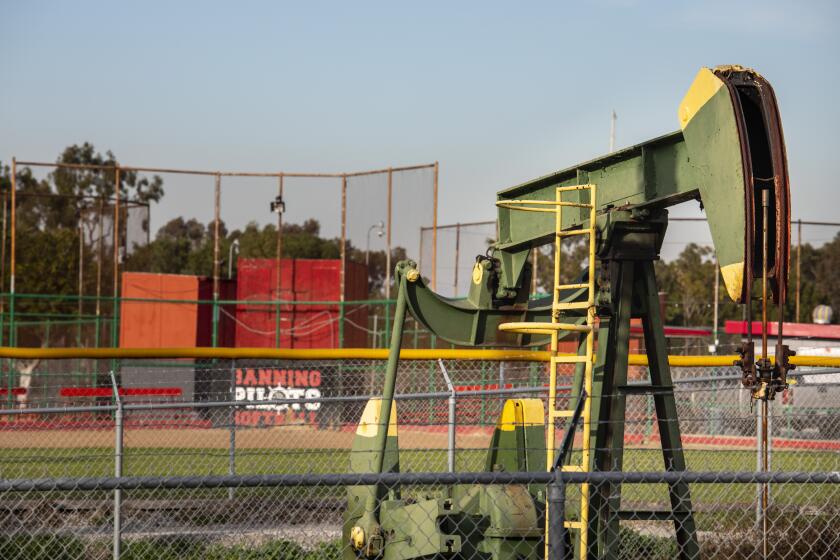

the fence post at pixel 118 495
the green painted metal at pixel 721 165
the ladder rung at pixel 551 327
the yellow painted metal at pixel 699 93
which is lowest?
the fence post at pixel 118 495

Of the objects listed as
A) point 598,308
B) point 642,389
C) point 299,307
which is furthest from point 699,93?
point 299,307

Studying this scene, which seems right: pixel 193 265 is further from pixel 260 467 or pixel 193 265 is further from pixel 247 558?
pixel 247 558

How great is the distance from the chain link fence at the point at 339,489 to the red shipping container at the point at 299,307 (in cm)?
517

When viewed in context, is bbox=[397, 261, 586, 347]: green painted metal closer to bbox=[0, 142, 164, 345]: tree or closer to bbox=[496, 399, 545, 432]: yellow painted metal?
bbox=[496, 399, 545, 432]: yellow painted metal

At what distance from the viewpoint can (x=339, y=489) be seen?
468 inches

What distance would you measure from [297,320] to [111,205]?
6.07 metres

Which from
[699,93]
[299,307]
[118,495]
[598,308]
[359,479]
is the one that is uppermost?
[699,93]

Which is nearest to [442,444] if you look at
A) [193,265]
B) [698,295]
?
[698,295]

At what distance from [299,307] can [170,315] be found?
3065mm

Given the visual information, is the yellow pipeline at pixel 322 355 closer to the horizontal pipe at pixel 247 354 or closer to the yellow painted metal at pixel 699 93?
the horizontal pipe at pixel 247 354

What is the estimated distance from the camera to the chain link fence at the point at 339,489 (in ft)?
21.6

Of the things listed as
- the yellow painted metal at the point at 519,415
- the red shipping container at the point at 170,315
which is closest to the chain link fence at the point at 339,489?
the yellow painted metal at the point at 519,415

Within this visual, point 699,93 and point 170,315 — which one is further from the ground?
point 699,93

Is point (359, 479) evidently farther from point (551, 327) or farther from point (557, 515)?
point (551, 327)
